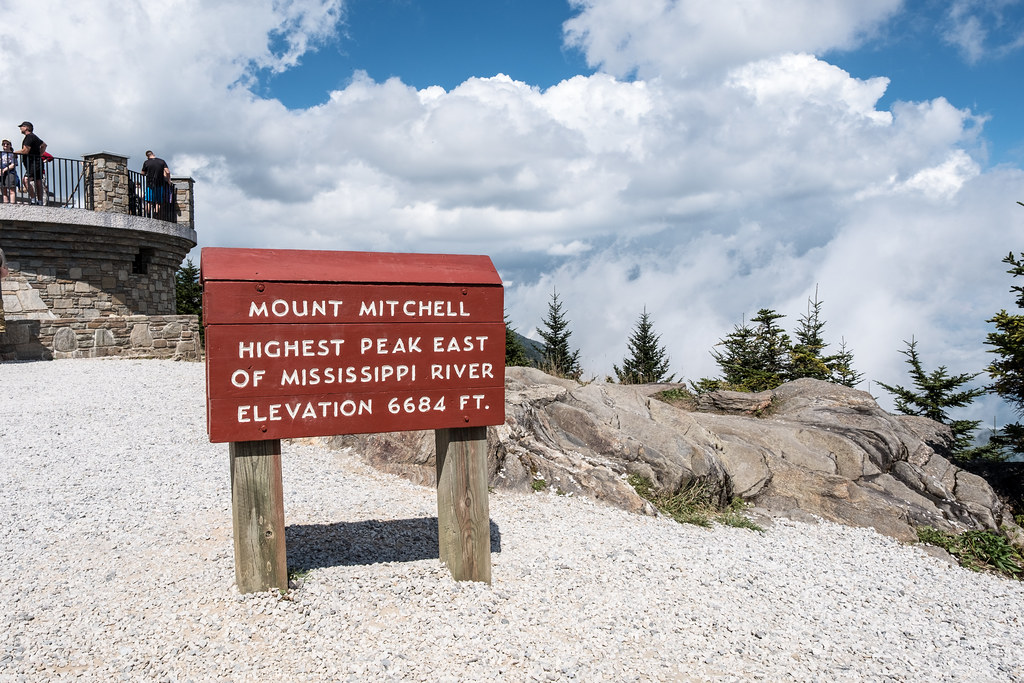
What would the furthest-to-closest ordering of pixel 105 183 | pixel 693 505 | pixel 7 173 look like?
pixel 105 183 < pixel 7 173 < pixel 693 505

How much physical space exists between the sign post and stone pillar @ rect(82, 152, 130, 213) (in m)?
15.8

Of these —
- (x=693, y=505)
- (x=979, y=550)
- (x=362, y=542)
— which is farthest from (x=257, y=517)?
(x=979, y=550)

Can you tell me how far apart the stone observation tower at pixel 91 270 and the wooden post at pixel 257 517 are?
14.5 metres

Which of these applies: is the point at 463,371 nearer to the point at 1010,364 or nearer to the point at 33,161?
the point at 1010,364

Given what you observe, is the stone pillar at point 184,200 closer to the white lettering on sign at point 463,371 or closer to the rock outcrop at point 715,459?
the rock outcrop at point 715,459

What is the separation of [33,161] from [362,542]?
56.3 feet

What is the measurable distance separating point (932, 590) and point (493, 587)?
483cm

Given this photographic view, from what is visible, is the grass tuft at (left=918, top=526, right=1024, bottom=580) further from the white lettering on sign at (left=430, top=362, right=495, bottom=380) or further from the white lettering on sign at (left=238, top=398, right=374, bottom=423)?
the white lettering on sign at (left=238, top=398, right=374, bottom=423)

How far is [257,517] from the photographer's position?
488 cm

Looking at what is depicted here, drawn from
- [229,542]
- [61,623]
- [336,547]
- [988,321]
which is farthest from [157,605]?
[988,321]

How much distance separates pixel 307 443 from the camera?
9391 mm

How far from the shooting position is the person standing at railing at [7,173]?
17266mm

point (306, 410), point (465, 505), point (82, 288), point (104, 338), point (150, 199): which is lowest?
point (465, 505)

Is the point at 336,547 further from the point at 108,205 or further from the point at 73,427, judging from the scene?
the point at 108,205
